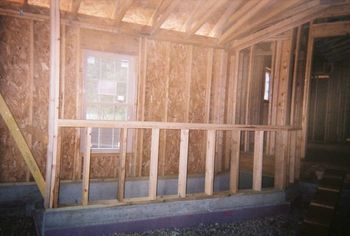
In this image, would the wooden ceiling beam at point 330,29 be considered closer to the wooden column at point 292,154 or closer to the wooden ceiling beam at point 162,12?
the wooden column at point 292,154

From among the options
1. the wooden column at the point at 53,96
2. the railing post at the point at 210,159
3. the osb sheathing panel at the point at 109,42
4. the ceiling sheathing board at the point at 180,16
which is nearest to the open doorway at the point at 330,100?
the ceiling sheathing board at the point at 180,16

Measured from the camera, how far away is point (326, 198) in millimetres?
4852

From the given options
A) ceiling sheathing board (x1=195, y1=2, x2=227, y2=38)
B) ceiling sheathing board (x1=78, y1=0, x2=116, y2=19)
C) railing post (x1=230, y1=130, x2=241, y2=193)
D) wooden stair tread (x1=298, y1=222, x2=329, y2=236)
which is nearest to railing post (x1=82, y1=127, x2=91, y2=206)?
railing post (x1=230, y1=130, x2=241, y2=193)

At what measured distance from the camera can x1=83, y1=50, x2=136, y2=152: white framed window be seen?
5703 millimetres

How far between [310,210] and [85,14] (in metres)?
5.64

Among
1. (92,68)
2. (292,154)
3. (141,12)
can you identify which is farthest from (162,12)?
(292,154)

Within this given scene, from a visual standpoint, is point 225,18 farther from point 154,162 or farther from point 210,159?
point 154,162

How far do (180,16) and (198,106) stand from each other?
218 centimetres

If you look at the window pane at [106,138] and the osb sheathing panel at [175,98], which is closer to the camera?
the window pane at [106,138]

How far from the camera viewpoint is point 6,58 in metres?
5.07

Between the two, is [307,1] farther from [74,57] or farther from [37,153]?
[37,153]

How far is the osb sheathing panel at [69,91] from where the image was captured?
5.43m

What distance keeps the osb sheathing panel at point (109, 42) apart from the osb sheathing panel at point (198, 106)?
5.14 feet

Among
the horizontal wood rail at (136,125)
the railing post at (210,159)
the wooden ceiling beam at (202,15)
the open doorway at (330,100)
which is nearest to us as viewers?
the horizontal wood rail at (136,125)
